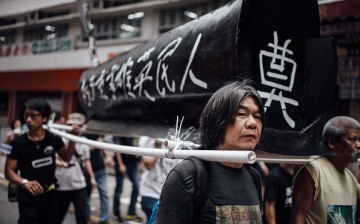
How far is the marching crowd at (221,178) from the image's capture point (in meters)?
1.59

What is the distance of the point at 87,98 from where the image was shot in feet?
13.1

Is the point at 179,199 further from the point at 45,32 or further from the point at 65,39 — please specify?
the point at 45,32

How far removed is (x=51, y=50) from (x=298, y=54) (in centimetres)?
1652

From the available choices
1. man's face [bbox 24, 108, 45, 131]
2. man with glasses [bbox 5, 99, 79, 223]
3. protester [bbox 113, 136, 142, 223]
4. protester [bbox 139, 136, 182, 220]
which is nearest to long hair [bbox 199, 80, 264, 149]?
man with glasses [bbox 5, 99, 79, 223]

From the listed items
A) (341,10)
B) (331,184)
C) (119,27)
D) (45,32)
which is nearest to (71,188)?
(331,184)

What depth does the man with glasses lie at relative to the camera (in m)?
3.60

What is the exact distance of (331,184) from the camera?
2.59 m

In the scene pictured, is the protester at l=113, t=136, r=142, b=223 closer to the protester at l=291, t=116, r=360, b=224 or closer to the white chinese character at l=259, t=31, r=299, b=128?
the protester at l=291, t=116, r=360, b=224

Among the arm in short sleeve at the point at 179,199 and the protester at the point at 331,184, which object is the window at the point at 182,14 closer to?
the protester at the point at 331,184

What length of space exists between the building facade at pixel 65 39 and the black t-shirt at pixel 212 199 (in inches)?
409

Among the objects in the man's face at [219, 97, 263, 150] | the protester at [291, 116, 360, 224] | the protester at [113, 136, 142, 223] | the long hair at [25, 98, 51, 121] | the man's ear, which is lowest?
the protester at [113, 136, 142, 223]

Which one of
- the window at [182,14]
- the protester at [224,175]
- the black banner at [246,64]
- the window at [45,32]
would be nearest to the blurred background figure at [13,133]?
the black banner at [246,64]

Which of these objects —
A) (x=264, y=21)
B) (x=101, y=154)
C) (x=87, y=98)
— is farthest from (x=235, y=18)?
(x=101, y=154)

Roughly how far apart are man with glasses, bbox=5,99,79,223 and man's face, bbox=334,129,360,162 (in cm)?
239
